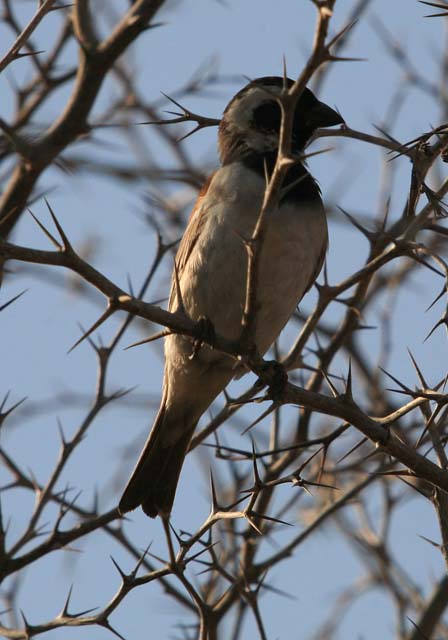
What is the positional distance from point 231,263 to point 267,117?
1187 millimetres

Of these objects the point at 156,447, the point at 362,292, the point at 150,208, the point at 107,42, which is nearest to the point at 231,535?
the point at 156,447

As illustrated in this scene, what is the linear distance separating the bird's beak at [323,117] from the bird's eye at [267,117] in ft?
0.65

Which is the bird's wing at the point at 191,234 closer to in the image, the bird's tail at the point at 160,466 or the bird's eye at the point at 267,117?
the bird's eye at the point at 267,117

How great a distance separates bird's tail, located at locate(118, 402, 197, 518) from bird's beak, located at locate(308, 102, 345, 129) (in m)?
1.76

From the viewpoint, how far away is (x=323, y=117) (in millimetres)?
5824

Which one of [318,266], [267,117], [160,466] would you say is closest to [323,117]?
[267,117]

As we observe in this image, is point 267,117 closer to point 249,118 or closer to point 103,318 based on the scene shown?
point 249,118

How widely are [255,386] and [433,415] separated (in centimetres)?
170

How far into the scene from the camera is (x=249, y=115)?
583 centimetres

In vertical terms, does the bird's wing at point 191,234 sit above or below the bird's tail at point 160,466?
above

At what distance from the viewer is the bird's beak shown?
19.1ft

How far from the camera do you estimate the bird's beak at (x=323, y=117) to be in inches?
229

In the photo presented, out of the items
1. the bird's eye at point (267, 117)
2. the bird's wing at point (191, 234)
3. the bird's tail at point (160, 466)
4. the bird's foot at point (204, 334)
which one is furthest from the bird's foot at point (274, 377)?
the bird's eye at point (267, 117)

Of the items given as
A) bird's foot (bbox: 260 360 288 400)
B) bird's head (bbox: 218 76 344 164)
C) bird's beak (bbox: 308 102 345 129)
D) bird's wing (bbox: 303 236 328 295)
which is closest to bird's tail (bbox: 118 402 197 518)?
bird's wing (bbox: 303 236 328 295)
